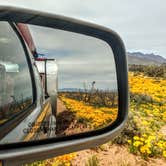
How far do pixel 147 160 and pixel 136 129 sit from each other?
58.5 inches

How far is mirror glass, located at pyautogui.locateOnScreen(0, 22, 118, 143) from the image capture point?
61.3 inches

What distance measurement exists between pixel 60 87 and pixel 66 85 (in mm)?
45

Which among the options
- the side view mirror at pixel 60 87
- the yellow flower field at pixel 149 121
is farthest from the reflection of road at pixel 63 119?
the yellow flower field at pixel 149 121

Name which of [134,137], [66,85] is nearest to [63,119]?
[66,85]

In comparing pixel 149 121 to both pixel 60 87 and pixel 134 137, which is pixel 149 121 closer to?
pixel 134 137

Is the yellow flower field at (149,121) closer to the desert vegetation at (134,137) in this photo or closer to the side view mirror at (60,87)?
the desert vegetation at (134,137)

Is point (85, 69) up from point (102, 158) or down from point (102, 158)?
up

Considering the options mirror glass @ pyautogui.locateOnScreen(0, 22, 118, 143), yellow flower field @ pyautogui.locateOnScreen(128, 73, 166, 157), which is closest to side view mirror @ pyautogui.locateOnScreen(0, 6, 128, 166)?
mirror glass @ pyautogui.locateOnScreen(0, 22, 118, 143)

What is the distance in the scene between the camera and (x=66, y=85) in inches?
63.7

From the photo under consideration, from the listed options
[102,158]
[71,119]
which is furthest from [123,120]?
[102,158]

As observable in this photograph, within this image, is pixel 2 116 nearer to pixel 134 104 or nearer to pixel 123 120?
pixel 123 120

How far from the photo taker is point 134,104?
51.3 ft

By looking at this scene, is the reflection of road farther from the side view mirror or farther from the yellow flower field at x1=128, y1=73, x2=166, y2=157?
the yellow flower field at x1=128, y1=73, x2=166, y2=157

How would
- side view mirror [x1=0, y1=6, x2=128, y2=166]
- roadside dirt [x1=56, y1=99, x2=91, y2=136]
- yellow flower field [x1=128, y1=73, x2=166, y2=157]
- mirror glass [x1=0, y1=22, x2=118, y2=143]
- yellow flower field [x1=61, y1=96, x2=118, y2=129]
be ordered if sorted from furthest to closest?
1. yellow flower field [x1=128, y1=73, x2=166, y2=157]
2. yellow flower field [x1=61, y1=96, x2=118, y2=129]
3. roadside dirt [x1=56, y1=99, x2=91, y2=136]
4. mirror glass [x1=0, y1=22, x2=118, y2=143]
5. side view mirror [x1=0, y1=6, x2=128, y2=166]
